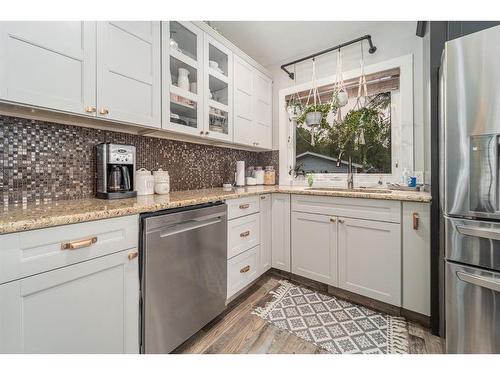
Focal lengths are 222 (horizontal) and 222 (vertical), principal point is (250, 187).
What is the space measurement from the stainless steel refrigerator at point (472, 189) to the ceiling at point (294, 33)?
1.30 meters

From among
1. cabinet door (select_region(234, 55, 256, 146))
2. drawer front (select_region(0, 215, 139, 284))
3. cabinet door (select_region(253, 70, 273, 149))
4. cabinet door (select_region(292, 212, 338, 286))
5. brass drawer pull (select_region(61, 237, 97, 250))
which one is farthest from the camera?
cabinet door (select_region(253, 70, 273, 149))

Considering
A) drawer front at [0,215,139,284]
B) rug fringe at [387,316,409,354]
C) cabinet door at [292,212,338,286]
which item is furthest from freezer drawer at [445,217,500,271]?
drawer front at [0,215,139,284]

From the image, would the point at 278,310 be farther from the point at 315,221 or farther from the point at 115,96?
the point at 115,96

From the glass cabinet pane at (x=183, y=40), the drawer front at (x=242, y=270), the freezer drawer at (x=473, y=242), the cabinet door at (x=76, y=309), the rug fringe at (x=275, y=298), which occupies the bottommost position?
the rug fringe at (x=275, y=298)

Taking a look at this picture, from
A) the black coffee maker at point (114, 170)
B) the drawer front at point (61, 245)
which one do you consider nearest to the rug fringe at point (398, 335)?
the drawer front at point (61, 245)

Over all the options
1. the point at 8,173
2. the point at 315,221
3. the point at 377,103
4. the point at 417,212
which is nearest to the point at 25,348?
the point at 8,173

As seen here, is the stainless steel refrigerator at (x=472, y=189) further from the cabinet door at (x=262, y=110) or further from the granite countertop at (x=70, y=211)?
the cabinet door at (x=262, y=110)

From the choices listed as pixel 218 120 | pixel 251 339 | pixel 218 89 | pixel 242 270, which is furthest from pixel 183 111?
pixel 251 339

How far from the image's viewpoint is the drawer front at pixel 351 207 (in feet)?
5.24

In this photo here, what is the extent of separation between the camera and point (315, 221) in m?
1.93

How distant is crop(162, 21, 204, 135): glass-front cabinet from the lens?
61.1 inches

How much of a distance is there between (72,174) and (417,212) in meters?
2.26

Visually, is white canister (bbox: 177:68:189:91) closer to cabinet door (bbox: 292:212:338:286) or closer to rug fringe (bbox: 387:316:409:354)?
cabinet door (bbox: 292:212:338:286)

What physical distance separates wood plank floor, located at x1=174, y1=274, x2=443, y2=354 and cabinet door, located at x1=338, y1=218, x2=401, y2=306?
27 centimetres
